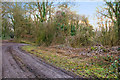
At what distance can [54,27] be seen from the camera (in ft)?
39.3

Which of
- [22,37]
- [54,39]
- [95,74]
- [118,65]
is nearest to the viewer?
[95,74]

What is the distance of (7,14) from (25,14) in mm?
3472

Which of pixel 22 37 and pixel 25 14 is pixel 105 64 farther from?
pixel 25 14

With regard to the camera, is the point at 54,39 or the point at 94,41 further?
the point at 54,39

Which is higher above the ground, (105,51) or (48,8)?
(48,8)

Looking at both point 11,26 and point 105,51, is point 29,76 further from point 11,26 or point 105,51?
point 11,26

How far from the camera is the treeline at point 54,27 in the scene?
8.85 meters

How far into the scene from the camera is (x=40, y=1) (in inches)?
894

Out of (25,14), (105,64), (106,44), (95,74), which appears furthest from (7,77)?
(25,14)

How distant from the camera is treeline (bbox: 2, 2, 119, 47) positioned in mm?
8852

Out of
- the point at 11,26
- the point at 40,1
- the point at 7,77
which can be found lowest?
the point at 7,77

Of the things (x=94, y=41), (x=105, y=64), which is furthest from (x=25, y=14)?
(x=105, y=64)

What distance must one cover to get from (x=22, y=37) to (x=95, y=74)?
19.4 m

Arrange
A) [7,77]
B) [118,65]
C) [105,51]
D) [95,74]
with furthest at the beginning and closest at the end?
[105,51], [118,65], [95,74], [7,77]
